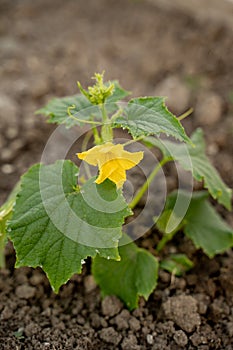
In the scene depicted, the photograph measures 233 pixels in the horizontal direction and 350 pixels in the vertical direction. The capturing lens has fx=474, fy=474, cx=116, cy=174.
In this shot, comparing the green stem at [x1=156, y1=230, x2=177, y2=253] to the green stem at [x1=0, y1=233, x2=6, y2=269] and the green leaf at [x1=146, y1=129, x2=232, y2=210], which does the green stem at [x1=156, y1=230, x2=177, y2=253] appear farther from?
the green stem at [x1=0, y1=233, x2=6, y2=269]

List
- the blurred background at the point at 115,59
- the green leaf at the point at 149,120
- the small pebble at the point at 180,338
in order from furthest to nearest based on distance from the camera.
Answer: the blurred background at the point at 115,59, the small pebble at the point at 180,338, the green leaf at the point at 149,120

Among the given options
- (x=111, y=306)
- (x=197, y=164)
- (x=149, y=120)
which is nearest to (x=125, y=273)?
(x=111, y=306)

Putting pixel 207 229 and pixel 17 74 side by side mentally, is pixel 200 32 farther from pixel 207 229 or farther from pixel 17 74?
pixel 207 229

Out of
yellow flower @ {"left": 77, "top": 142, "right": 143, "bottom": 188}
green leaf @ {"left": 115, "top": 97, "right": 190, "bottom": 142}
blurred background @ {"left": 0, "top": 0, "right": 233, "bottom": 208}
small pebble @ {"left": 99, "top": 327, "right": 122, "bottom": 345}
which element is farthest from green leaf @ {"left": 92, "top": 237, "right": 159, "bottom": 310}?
blurred background @ {"left": 0, "top": 0, "right": 233, "bottom": 208}

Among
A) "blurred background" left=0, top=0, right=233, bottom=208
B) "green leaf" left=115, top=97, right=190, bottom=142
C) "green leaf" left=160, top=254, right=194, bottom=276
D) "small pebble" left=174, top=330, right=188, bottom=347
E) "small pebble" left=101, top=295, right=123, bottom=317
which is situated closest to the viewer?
"green leaf" left=115, top=97, right=190, bottom=142

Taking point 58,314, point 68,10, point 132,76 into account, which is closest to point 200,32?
point 132,76

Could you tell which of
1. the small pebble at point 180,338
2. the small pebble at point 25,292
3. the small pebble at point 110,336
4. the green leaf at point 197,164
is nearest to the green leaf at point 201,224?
the green leaf at point 197,164

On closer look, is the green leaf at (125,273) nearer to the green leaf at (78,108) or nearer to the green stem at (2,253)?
the green stem at (2,253)
